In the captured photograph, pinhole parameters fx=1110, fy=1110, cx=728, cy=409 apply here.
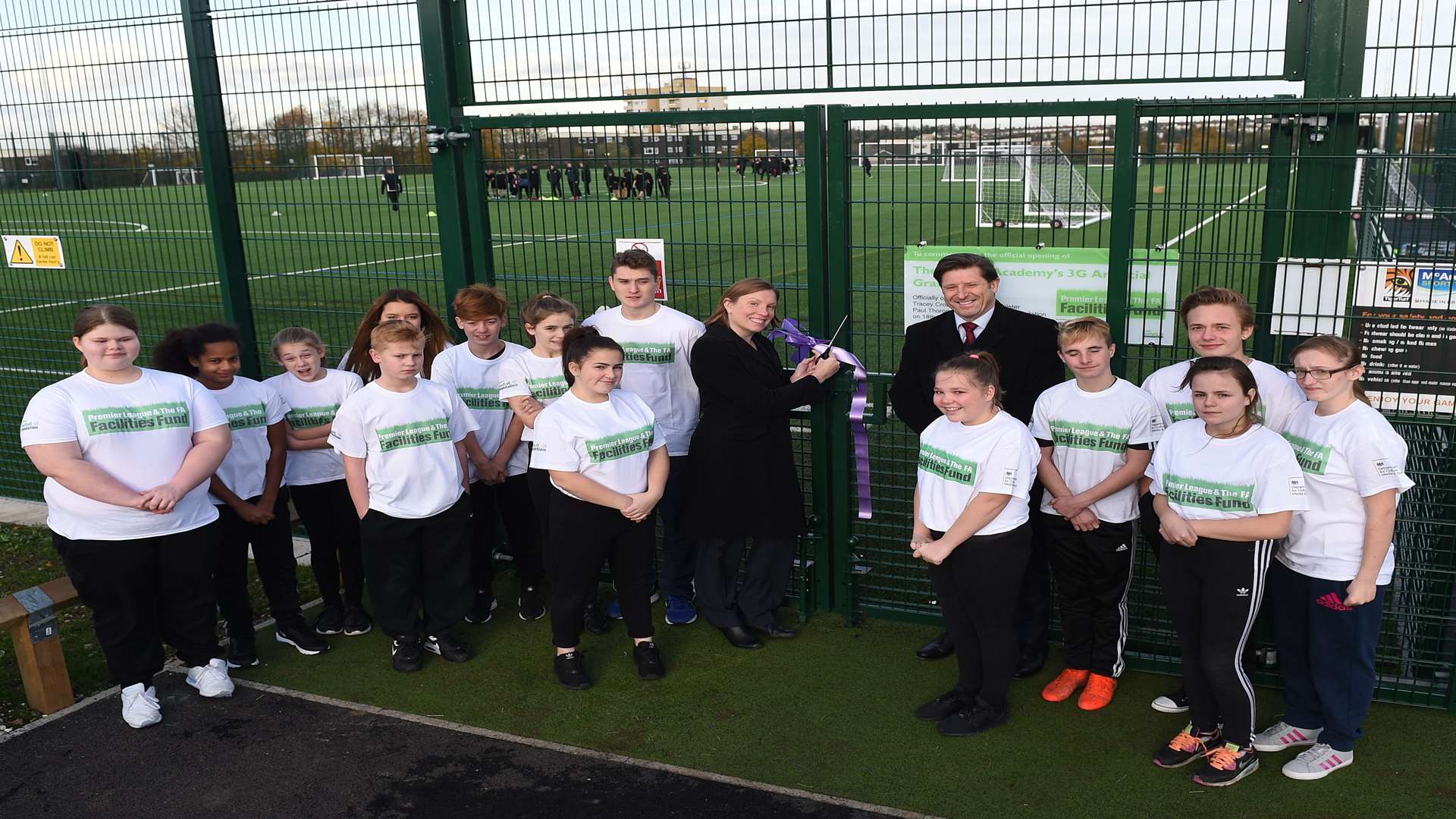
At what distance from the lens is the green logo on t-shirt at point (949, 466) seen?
12.9ft

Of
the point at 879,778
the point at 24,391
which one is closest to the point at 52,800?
the point at 879,778

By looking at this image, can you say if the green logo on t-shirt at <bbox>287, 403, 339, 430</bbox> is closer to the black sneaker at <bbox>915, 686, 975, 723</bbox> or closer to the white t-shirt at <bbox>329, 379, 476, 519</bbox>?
the white t-shirt at <bbox>329, 379, 476, 519</bbox>

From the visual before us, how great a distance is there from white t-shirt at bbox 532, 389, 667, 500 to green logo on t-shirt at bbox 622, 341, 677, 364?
16.7 inches

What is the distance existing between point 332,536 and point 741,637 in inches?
77.4

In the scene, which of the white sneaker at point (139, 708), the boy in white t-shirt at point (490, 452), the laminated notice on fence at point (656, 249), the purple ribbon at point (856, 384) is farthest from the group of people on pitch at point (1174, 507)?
the white sneaker at point (139, 708)

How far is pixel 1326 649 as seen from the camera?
12.3 feet

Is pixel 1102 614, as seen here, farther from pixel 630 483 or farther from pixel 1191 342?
pixel 630 483

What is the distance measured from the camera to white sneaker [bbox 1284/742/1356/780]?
3.82 metres

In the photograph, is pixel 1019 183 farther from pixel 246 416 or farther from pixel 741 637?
pixel 246 416

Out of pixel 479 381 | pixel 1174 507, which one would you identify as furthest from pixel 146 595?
pixel 1174 507

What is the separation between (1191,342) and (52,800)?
436 centimetres

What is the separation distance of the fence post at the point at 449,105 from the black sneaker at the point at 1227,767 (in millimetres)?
4034

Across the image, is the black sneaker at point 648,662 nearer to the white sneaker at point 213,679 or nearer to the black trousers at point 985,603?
the black trousers at point 985,603

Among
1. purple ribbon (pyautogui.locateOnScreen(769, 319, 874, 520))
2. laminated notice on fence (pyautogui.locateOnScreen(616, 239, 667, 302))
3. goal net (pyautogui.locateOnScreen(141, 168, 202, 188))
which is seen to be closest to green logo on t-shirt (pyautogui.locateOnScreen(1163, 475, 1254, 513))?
purple ribbon (pyautogui.locateOnScreen(769, 319, 874, 520))
